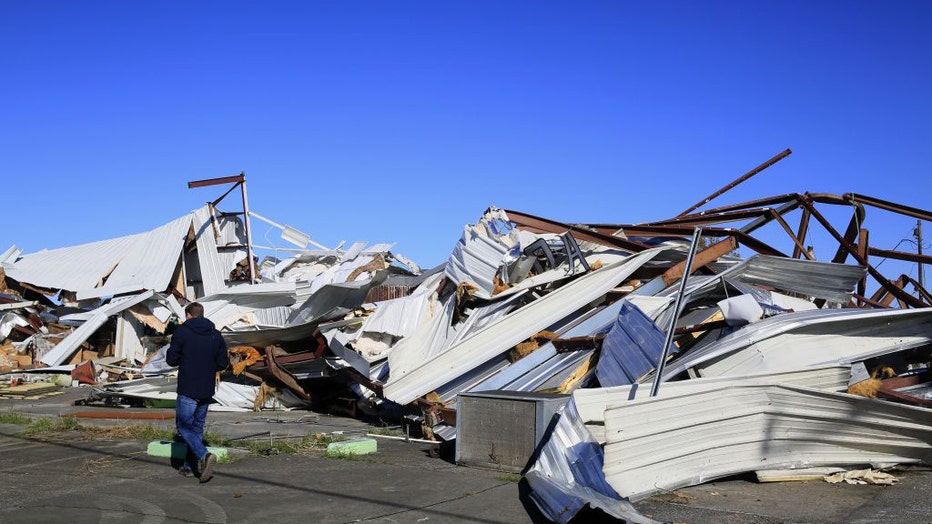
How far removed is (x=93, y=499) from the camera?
577 cm

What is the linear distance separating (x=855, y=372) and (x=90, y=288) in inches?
725

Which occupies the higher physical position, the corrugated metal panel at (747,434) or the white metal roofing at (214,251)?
the white metal roofing at (214,251)

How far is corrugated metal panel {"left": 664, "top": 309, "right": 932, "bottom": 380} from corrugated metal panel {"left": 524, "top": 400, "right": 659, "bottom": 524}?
77.7 inches

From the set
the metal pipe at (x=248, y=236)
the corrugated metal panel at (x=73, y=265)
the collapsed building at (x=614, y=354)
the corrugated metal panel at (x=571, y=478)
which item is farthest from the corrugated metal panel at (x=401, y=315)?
the corrugated metal panel at (x=73, y=265)

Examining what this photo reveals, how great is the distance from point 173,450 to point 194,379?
920 mm

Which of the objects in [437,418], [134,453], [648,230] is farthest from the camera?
[648,230]

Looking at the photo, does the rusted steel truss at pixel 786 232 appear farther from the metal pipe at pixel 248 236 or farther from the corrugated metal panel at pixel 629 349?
the metal pipe at pixel 248 236

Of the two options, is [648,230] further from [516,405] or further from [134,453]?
[134,453]

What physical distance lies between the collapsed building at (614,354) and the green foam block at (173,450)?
2137 millimetres

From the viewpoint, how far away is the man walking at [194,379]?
259 inches

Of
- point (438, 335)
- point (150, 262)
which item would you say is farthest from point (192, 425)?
point (150, 262)

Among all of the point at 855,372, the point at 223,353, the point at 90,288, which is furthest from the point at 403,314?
the point at 90,288

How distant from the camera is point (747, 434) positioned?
6.51 meters

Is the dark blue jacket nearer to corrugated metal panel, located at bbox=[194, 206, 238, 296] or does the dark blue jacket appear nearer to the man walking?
the man walking
